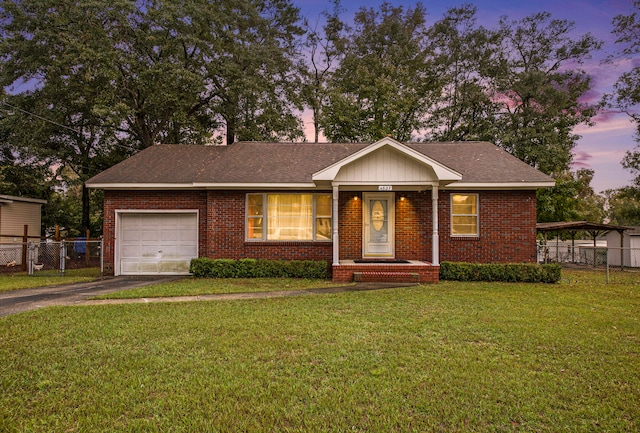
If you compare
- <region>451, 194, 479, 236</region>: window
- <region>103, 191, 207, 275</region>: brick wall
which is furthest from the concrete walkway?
<region>451, 194, 479, 236</region>: window

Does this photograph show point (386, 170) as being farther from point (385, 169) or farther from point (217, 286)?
point (217, 286)

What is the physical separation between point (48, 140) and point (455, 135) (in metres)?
26.5

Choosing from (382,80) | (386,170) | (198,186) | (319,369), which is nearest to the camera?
(319,369)

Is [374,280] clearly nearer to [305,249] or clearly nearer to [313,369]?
[305,249]

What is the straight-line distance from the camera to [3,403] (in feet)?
11.4

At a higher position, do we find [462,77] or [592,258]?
[462,77]

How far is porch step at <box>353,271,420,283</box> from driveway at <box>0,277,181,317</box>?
6.43 metres

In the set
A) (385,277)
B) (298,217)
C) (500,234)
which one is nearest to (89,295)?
(298,217)

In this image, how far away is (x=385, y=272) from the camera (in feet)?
37.7

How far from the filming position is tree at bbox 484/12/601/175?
23234 millimetres

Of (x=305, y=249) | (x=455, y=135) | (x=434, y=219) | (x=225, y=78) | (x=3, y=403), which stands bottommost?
(x=3, y=403)

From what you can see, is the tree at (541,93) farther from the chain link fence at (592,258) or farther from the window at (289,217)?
the window at (289,217)

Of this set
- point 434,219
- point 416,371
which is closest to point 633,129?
point 434,219

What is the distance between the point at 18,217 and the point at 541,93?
106 feet
